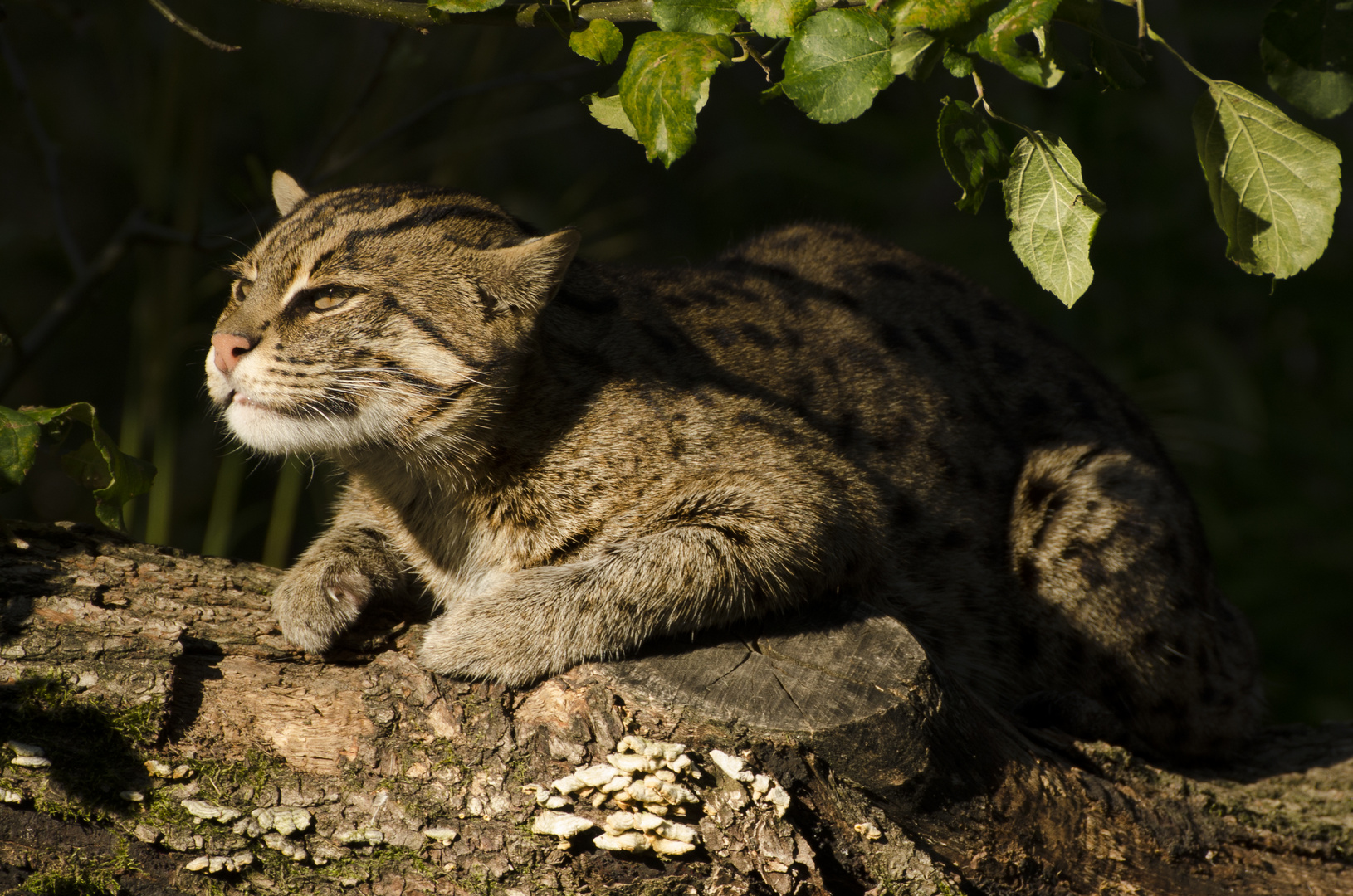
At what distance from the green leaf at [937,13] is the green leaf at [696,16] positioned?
574mm

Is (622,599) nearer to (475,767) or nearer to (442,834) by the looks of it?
(475,767)

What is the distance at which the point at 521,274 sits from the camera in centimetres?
427

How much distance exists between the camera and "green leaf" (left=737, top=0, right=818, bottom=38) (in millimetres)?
2938

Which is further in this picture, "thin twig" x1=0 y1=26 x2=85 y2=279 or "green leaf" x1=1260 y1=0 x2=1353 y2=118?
"thin twig" x1=0 y1=26 x2=85 y2=279

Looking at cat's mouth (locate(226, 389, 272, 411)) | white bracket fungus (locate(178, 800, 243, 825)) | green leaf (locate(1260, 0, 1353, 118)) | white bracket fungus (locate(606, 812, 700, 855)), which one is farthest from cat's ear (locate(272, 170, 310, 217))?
green leaf (locate(1260, 0, 1353, 118))

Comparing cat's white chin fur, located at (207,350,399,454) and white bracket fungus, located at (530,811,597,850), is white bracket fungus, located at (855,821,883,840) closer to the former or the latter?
white bracket fungus, located at (530,811,597,850)

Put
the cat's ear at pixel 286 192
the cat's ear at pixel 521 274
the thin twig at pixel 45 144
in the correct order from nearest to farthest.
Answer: the cat's ear at pixel 521 274 → the cat's ear at pixel 286 192 → the thin twig at pixel 45 144

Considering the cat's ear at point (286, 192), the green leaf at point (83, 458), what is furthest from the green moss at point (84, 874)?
the cat's ear at point (286, 192)

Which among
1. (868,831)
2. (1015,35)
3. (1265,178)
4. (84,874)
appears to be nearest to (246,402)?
(84,874)

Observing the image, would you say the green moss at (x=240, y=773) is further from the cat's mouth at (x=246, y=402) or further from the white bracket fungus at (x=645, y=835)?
the cat's mouth at (x=246, y=402)

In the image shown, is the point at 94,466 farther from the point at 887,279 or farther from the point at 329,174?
the point at 887,279

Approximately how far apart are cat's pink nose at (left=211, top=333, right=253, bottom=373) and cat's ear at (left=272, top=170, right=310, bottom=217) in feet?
3.74

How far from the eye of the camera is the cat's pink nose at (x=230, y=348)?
406 cm

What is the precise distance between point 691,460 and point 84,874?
A: 8.14 ft
